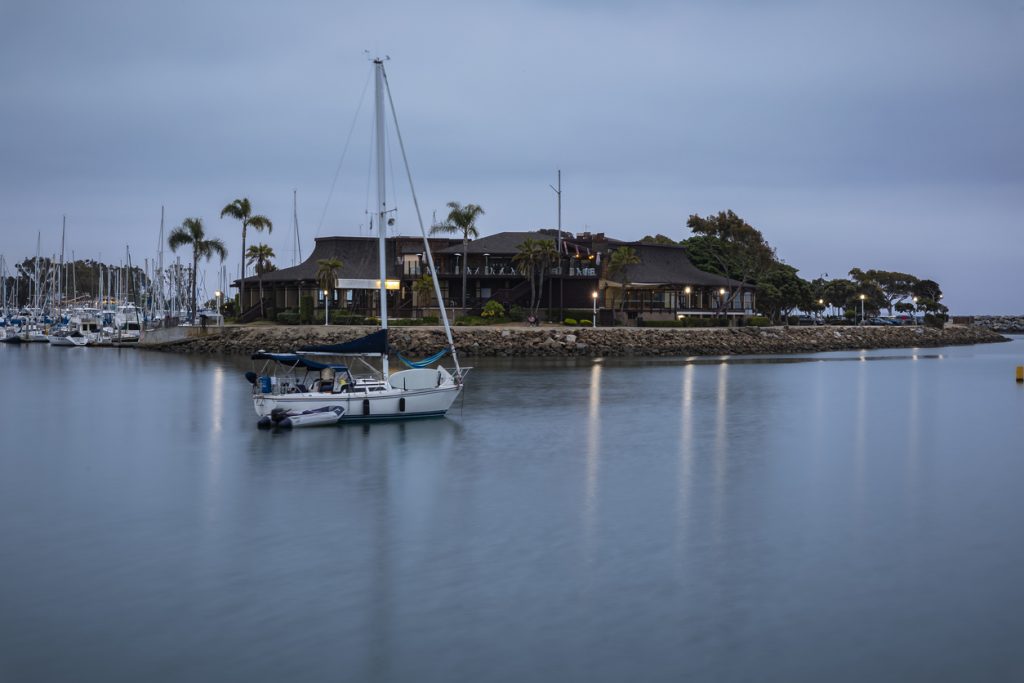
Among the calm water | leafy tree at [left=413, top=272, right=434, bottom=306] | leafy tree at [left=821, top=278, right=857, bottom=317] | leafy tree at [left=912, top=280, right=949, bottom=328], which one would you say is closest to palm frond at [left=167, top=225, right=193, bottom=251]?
leafy tree at [left=413, top=272, right=434, bottom=306]

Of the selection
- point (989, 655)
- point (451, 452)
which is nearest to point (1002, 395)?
point (451, 452)

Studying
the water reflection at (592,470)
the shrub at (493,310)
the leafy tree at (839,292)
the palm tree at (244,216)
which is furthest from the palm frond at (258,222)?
the leafy tree at (839,292)

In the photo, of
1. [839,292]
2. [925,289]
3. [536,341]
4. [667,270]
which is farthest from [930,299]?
[536,341]

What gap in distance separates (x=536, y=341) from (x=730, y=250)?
45697 mm

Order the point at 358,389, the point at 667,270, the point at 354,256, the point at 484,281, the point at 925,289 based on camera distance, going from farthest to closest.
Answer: the point at 925,289 → the point at 667,270 → the point at 354,256 → the point at 484,281 → the point at 358,389

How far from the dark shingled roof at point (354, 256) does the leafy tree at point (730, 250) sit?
37.9 metres

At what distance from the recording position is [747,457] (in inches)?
→ 1407

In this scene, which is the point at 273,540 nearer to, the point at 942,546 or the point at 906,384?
the point at 942,546

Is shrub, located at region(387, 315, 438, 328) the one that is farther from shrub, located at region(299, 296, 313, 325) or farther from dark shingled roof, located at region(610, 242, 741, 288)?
dark shingled roof, located at region(610, 242, 741, 288)

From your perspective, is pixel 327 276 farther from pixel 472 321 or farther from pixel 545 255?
pixel 545 255

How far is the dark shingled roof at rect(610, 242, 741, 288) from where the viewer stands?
367ft

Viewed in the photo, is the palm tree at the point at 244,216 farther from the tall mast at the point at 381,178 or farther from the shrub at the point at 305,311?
the tall mast at the point at 381,178

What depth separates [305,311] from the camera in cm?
10038

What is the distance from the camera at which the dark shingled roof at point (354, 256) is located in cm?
10781
